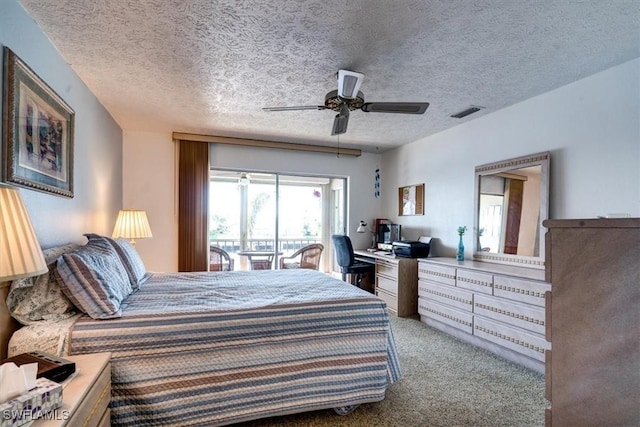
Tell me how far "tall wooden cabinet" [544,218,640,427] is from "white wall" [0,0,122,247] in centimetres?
250

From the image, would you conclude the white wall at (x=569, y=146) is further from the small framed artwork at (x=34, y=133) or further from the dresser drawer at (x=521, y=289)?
the small framed artwork at (x=34, y=133)

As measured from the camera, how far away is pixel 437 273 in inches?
135

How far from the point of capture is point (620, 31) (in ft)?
6.22

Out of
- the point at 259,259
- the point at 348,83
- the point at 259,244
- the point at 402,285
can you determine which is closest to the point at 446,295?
the point at 402,285

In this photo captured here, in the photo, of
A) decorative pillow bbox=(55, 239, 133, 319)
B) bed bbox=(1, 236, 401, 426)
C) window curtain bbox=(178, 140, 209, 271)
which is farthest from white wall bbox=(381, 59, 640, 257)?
decorative pillow bbox=(55, 239, 133, 319)

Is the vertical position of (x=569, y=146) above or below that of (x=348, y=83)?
below

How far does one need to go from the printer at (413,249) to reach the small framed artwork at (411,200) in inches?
25.8

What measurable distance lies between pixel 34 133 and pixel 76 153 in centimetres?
72

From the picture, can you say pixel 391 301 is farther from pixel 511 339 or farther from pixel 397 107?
pixel 397 107

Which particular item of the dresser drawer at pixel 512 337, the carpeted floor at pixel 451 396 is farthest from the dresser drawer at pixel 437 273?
the carpeted floor at pixel 451 396

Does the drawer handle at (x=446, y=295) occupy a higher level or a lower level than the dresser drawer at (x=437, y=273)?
lower

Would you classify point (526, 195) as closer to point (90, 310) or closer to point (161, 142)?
point (90, 310)

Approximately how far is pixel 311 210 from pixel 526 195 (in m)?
3.33

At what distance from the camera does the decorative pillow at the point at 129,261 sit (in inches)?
89.4
